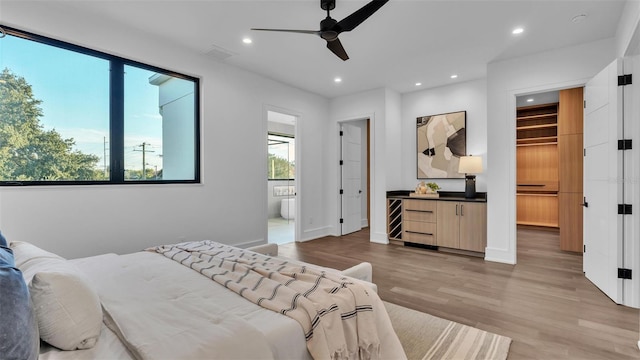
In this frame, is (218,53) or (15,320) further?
(218,53)

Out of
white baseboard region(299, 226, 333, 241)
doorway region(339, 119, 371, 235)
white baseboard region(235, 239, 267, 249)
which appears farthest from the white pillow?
doorway region(339, 119, 371, 235)

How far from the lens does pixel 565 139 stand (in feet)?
15.3

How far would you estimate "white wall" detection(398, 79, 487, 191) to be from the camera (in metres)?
4.97

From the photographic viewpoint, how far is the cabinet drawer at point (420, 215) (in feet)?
16.1

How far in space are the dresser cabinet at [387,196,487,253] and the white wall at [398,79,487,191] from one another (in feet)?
2.10

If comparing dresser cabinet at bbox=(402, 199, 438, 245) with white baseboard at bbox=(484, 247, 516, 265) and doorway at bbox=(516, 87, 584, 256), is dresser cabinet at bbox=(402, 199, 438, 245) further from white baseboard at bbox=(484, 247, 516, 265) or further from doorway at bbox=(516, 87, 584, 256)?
doorway at bbox=(516, 87, 584, 256)

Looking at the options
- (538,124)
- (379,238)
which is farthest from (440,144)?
(538,124)

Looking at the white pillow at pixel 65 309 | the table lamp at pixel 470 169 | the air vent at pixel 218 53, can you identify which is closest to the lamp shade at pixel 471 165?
the table lamp at pixel 470 169

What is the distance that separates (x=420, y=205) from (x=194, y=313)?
171 inches

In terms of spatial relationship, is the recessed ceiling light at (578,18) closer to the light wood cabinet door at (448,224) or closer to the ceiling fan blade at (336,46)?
the ceiling fan blade at (336,46)

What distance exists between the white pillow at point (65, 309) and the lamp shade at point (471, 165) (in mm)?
4792

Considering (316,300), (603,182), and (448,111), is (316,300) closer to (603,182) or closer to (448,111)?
(603,182)

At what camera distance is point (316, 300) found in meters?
1.45

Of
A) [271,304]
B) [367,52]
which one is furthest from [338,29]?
[271,304]
